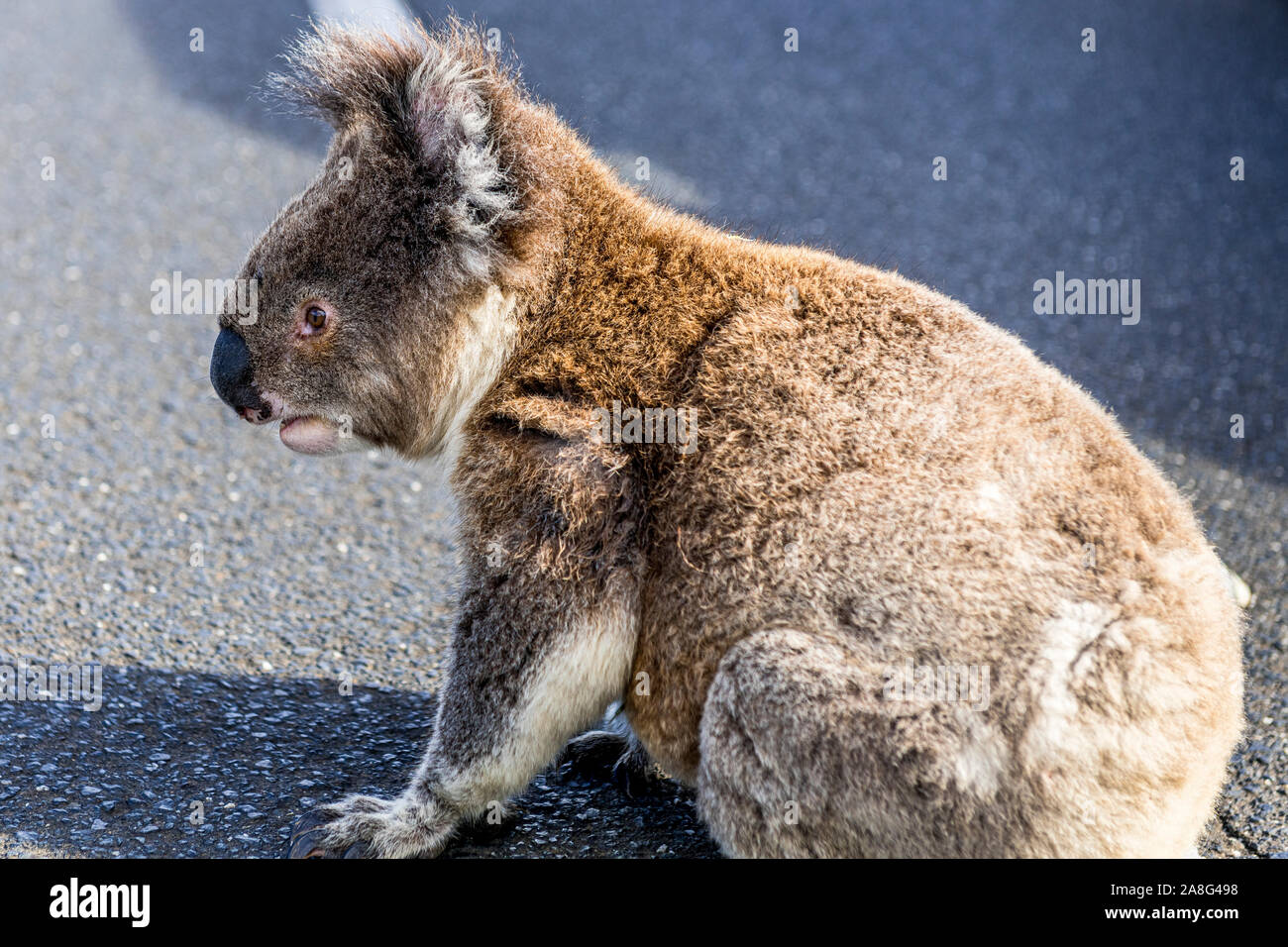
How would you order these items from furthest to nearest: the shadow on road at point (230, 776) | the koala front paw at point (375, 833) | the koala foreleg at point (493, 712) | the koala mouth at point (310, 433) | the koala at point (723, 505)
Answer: the koala mouth at point (310, 433)
the shadow on road at point (230, 776)
the koala front paw at point (375, 833)
the koala foreleg at point (493, 712)
the koala at point (723, 505)

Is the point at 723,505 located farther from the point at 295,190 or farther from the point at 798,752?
the point at 295,190

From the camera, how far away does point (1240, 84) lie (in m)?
9.32

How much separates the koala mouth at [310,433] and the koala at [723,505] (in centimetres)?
1

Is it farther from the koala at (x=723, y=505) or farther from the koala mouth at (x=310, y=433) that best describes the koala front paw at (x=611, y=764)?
the koala mouth at (x=310, y=433)

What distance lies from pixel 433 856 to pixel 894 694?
4.62ft

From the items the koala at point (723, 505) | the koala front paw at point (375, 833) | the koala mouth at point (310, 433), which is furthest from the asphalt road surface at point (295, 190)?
the koala mouth at point (310, 433)

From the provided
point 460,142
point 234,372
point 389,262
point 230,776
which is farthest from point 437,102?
point 230,776

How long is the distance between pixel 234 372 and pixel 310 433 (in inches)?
11.0

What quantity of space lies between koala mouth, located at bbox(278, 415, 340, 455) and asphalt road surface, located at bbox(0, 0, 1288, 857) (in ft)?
2.95

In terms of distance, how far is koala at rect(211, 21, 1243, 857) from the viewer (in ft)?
9.02

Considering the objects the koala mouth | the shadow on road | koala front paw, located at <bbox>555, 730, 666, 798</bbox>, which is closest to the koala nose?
the koala mouth

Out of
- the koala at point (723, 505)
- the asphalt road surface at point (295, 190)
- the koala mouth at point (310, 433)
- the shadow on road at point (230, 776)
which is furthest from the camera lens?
A: the asphalt road surface at point (295, 190)

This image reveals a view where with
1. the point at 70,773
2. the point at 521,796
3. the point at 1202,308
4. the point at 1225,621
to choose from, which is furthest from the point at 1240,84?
the point at 70,773

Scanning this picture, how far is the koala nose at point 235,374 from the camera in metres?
3.54
